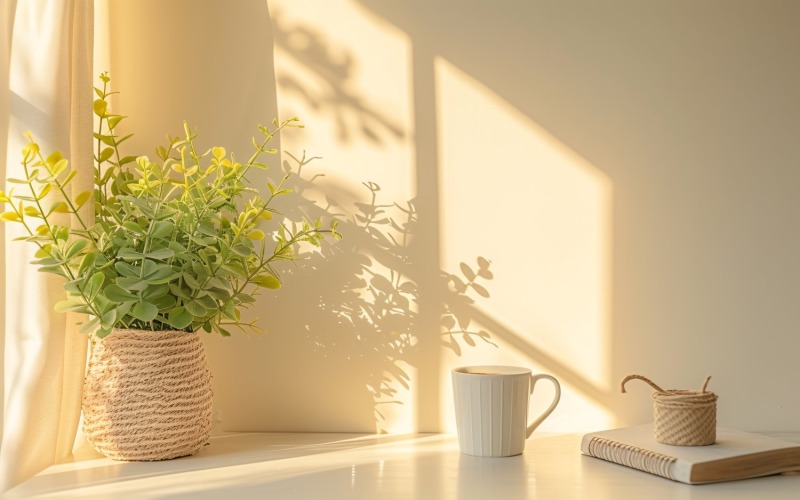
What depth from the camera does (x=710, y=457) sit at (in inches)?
41.1

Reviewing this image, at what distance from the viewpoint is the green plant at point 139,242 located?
109 centimetres

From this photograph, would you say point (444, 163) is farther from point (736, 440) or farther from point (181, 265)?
point (736, 440)

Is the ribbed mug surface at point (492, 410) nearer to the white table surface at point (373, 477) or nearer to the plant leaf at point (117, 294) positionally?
the white table surface at point (373, 477)

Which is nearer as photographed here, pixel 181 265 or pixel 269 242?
pixel 181 265

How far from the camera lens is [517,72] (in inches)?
53.6

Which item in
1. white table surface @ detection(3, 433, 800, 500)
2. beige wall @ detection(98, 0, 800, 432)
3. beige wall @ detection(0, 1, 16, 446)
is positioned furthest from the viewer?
beige wall @ detection(98, 0, 800, 432)

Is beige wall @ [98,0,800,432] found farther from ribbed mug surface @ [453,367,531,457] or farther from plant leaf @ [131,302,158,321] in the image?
plant leaf @ [131,302,158,321]

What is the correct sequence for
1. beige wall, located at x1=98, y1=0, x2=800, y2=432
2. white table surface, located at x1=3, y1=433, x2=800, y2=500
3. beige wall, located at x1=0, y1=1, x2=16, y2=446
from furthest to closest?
beige wall, located at x1=98, y1=0, x2=800, y2=432 < beige wall, located at x1=0, y1=1, x2=16, y2=446 < white table surface, located at x1=3, y1=433, x2=800, y2=500

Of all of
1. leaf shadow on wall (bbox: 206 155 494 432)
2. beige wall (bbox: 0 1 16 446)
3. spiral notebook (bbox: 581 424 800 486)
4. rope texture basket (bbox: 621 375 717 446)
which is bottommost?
spiral notebook (bbox: 581 424 800 486)

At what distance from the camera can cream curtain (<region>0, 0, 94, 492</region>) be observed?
1.09 meters

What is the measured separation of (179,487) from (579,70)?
859mm

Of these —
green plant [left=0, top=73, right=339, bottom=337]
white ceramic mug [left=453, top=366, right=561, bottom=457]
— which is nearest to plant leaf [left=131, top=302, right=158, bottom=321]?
green plant [left=0, top=73, right=339, bottom=337]

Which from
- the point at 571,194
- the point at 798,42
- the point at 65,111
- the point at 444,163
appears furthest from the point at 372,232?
the point at 798,42

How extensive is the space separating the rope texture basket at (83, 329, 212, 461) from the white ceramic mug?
0.38 m
